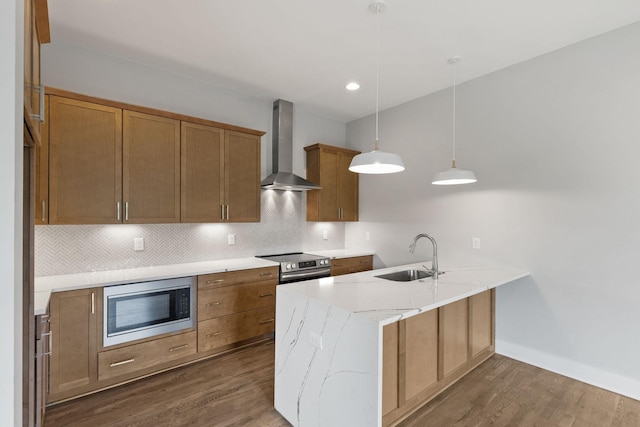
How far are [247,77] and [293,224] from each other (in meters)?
1.97

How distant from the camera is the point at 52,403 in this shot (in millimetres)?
2359

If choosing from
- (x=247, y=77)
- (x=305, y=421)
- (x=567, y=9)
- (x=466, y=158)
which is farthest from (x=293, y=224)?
(x=567, y=9)

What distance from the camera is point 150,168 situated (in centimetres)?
300

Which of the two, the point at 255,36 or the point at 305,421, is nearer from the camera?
the point at 305,421

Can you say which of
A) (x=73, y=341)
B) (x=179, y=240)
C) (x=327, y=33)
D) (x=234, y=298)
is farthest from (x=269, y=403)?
(x=327, y=33)

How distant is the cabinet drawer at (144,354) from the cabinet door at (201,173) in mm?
1154

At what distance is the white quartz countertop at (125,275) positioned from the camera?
7.57ft

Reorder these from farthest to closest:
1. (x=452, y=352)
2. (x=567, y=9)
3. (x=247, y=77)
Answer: (x=247, y=77) < (x=452, y=352) < (x=567, y=9)

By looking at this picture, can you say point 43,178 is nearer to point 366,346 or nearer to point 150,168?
point 150,168

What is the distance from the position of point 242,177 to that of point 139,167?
3.44ft

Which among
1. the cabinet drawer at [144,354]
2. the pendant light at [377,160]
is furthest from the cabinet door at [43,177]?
the pendant light at [377,160]

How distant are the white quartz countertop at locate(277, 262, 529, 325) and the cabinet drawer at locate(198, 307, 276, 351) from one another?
1234 millimetres

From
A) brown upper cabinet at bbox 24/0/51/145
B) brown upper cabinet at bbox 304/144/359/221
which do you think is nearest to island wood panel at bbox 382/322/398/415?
brown upper cabinet at bbox 24/0/51/145

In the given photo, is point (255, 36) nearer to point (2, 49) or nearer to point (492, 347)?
point (2, 49)
